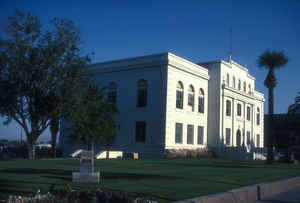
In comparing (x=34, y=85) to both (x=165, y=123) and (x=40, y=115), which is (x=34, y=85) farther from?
(x=165, y=123)

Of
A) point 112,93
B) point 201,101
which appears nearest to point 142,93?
point 112,93

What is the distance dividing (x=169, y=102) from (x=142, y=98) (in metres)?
3.28

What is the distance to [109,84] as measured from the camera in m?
40.8

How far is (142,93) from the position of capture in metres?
38.4

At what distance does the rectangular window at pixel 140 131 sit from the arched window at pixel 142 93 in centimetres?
192

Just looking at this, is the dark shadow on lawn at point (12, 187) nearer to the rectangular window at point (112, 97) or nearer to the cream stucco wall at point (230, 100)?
the rectangular window at point (112, 97)

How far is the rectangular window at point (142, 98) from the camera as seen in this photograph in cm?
3816

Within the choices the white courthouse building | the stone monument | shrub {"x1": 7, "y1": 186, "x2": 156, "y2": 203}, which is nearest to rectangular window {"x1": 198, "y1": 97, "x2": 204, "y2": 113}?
the white courthouse building


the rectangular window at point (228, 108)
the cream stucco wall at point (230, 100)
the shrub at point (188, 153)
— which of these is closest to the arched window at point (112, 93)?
the shrub at point (188, 153)

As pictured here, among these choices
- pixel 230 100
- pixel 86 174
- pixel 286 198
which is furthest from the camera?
A: pixel 230 100

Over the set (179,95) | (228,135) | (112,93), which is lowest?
(228,135)

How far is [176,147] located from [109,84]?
10.1 meters

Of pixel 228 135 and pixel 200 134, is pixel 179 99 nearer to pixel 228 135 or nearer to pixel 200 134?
pixel 200 134

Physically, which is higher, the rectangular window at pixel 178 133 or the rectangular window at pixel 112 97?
the rectangular window at pixel 112 97
